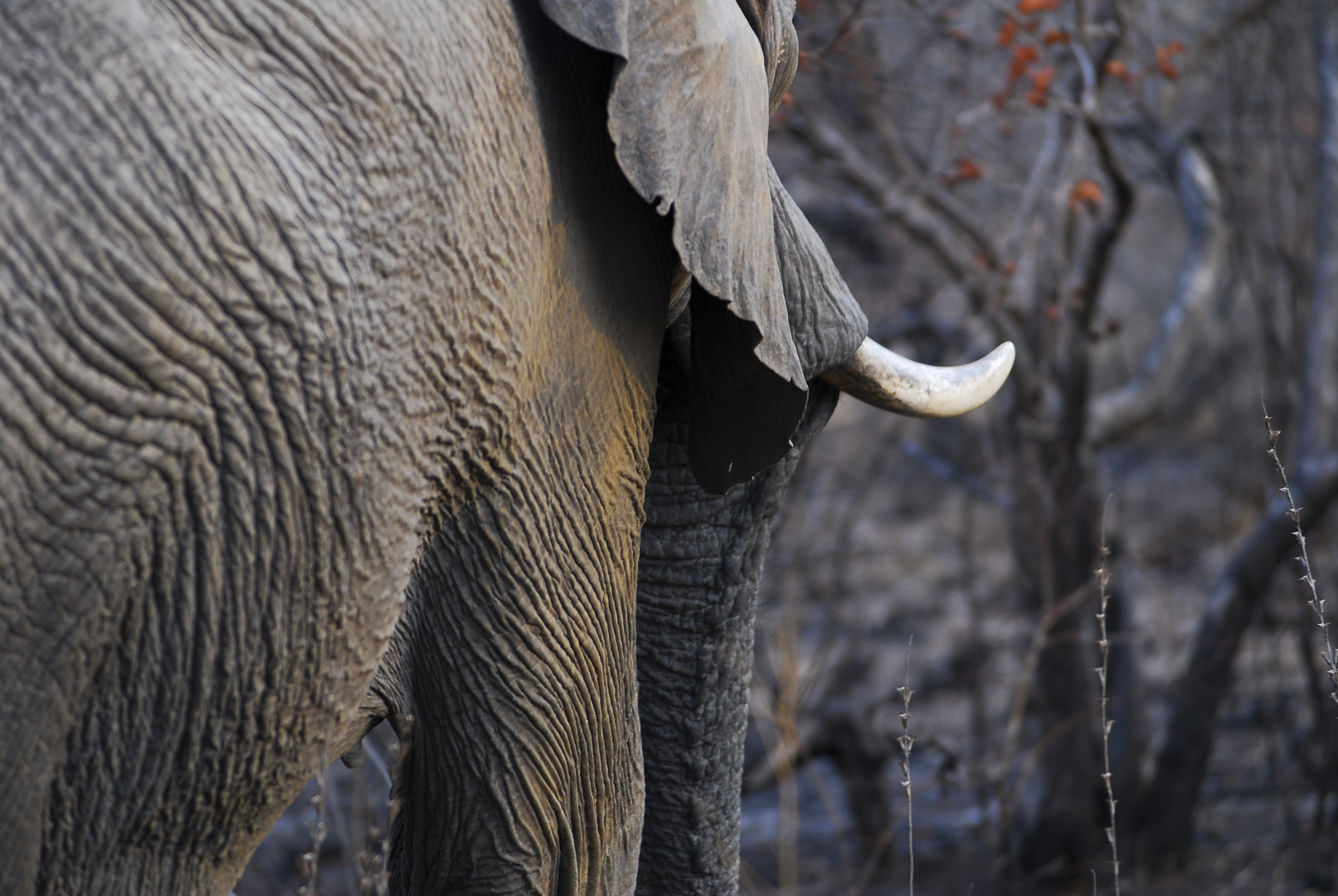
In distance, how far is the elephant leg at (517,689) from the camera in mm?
1265

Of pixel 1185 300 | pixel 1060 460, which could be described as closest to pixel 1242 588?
pixel 1060 460

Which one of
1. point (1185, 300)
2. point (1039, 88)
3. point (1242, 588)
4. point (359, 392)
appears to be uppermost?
point (359, 392)

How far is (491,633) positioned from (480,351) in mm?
291

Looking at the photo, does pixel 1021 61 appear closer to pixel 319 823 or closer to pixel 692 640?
pixel 692 640

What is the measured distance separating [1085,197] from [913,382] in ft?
5.02

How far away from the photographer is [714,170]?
1.26 meters

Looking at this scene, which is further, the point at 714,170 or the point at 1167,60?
the point at 1167,60

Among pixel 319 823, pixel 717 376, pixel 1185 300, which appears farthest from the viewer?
pixel 1185 300

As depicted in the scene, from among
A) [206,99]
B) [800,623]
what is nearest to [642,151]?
[206,99]

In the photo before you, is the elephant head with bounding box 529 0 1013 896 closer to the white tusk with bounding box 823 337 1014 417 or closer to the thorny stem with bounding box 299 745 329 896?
the white tusk with bounding box 823 337 1014 417

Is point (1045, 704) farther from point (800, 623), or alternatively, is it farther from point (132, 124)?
point (132, 124)

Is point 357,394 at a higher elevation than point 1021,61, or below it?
higher

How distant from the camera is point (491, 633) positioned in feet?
4.18

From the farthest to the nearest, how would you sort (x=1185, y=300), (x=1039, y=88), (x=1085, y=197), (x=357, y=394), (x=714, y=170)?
(x=1185, y=300)
(x=1085, y=197)
(x=1039, y=88)
(x=714, y=170)
(x=357, y=394)
